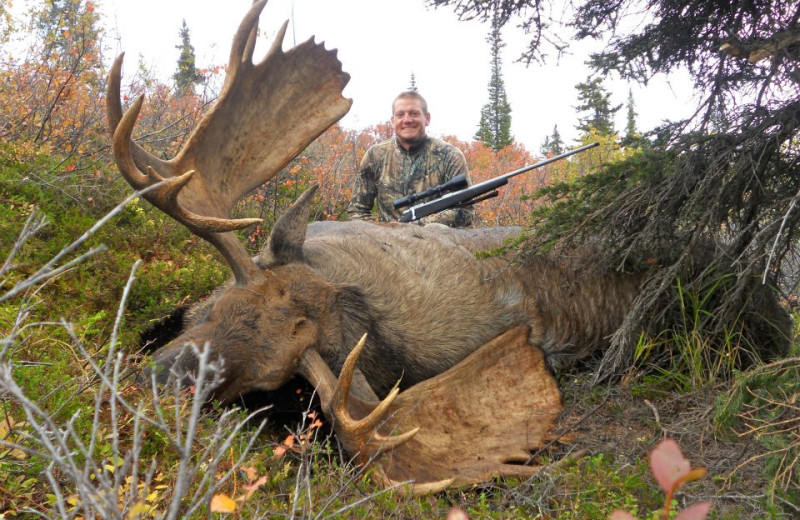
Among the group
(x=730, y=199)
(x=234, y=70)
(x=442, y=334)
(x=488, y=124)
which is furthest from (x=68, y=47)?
(x=488, y=124)

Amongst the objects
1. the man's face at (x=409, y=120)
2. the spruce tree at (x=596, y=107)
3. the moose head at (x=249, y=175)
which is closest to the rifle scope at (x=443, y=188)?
the man's face at (x=409, y=120)

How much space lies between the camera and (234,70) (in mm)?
3557

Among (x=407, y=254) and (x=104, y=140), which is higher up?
(x=104, y=140)

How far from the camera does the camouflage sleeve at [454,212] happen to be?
6199 millimetres

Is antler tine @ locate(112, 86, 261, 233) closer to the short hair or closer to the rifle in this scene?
the rifle

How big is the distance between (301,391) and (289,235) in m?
0.91

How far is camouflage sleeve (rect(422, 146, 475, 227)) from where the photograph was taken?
6.20 metres

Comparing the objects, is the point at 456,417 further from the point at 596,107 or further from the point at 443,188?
the point at 596,107

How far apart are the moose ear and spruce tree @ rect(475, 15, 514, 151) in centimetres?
3529

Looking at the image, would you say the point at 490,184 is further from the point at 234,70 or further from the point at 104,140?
the point at 104,140

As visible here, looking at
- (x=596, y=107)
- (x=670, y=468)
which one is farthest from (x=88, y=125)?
(x=596, y=107)

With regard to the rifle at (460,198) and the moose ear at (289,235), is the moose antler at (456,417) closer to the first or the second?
the moose ear at (289,235)

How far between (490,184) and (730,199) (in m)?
2.35

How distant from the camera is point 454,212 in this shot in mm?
6273
